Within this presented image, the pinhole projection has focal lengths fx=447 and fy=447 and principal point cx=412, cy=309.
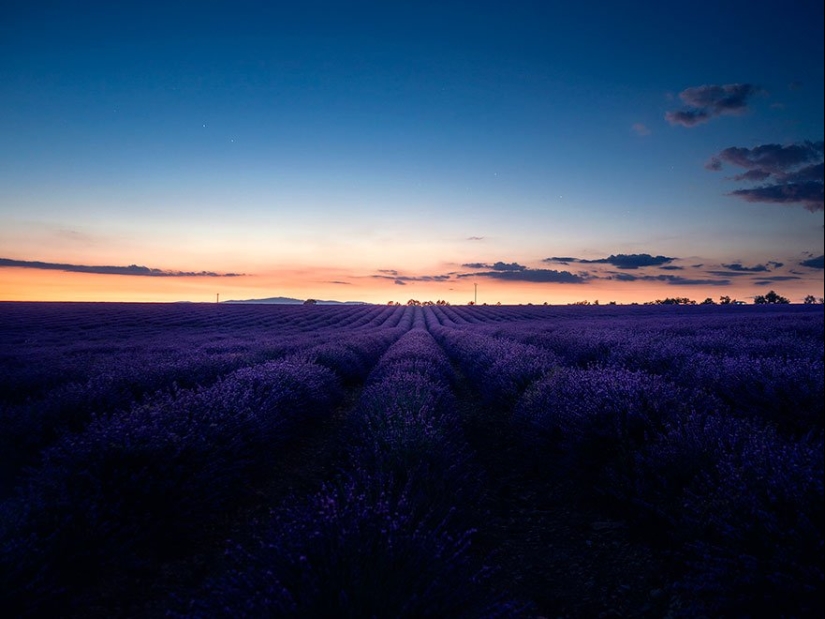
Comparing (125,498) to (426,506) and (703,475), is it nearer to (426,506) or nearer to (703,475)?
(426,506)

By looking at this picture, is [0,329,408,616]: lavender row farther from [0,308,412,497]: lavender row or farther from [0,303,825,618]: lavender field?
[0,308,412,497]: lavender row

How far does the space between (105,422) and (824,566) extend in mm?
4288

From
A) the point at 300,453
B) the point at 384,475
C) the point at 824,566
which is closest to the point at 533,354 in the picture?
the point at 300,453

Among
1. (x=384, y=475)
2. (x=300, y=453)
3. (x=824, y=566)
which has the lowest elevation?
(x=300, y=453)

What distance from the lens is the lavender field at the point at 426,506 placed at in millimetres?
1787

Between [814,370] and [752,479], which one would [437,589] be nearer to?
[752,479]

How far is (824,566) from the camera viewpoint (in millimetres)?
1625

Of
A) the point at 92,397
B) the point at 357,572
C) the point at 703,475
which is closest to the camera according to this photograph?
the point at 357,572

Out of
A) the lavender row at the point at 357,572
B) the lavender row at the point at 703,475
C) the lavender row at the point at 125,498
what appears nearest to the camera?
the lavender row at the point at 357,572

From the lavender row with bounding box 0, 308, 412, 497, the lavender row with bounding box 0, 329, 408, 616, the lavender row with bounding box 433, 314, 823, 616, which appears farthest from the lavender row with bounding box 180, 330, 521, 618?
the lavender row with bounding box 0, 308, 412, 497

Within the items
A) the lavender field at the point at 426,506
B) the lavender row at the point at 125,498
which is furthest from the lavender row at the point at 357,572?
the lavender row at the point at 125,498

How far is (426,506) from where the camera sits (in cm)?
258

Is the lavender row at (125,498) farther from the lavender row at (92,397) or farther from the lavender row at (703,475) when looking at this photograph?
the lavender row at (703,475)

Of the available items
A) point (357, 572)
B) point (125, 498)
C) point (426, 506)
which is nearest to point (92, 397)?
point (125, 498)
